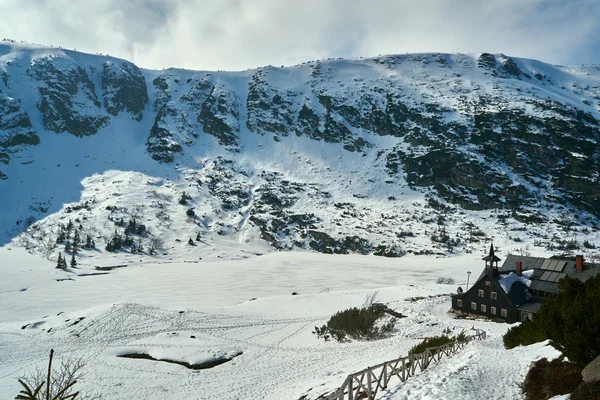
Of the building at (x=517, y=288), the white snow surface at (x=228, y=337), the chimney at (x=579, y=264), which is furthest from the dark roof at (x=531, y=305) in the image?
the chimney at (x=579, y=264)

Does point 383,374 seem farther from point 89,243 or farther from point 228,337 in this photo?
point 89,243

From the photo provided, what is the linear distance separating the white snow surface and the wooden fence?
62cm

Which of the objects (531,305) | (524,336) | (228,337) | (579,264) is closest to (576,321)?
(524,336)

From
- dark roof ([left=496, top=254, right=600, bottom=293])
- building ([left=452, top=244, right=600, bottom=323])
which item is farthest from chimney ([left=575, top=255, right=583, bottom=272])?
dark roof ([left=496, top=254, right=600, bottom=293])

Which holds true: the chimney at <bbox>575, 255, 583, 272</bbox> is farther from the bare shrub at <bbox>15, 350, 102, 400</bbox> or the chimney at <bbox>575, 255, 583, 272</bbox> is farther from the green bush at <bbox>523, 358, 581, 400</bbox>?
the bare shrub at <bbox>15, 350, 102, 400</bbox>

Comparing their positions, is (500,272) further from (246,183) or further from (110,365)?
(246,183)

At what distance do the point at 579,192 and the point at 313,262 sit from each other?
451 feet

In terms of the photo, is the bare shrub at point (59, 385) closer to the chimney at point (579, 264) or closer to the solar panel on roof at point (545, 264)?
the chimney at point (579, 264)

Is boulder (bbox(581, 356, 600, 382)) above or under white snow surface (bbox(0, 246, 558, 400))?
above

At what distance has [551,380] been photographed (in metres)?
13.3

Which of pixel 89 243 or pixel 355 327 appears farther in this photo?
pixel 89 243

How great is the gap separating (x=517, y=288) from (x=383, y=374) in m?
35.4

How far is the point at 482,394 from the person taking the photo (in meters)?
14.2

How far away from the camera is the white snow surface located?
20750 millimetres
